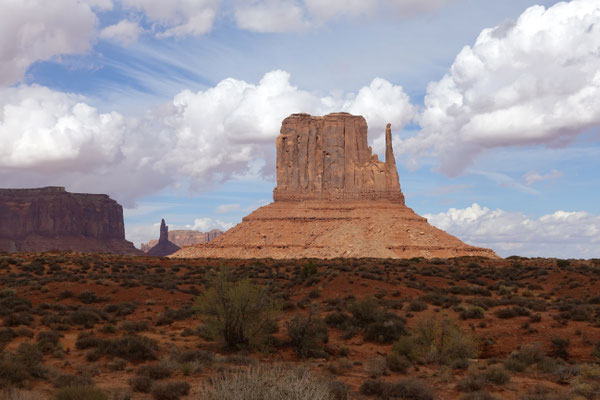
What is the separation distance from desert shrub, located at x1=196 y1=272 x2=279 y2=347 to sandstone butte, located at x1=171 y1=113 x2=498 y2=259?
74991 millimetres

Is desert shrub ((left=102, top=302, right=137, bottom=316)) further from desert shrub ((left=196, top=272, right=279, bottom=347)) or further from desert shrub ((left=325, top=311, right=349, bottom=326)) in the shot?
desert shrub ((left=325, top=311, right=349, bottom=326))

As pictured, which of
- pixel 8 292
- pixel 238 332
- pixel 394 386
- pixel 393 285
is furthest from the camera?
pixel 393 285

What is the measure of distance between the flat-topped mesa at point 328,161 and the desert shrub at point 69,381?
111082 millimetres

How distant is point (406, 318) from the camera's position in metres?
23.2

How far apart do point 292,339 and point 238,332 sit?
1.86 m

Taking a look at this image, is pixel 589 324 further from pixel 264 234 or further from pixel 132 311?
pixel 264 234

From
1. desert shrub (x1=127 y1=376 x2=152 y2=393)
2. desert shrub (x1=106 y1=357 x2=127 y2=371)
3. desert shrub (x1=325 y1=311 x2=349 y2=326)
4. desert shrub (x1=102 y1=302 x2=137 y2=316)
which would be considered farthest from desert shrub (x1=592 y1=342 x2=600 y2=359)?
desert shrub (x1=102 y1=302 x2=137 y2=316)

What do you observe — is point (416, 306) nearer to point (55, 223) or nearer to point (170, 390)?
point (170, 390)

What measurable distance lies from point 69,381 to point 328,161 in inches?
4682

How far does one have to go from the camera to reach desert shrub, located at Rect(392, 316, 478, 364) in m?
16.2

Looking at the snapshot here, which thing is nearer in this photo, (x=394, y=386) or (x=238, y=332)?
(x=394, y=386)

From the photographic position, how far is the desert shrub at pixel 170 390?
437 inches

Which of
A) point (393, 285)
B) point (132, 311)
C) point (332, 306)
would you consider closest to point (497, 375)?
point (332, 306)

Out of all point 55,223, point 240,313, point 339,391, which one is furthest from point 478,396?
point 55,223
